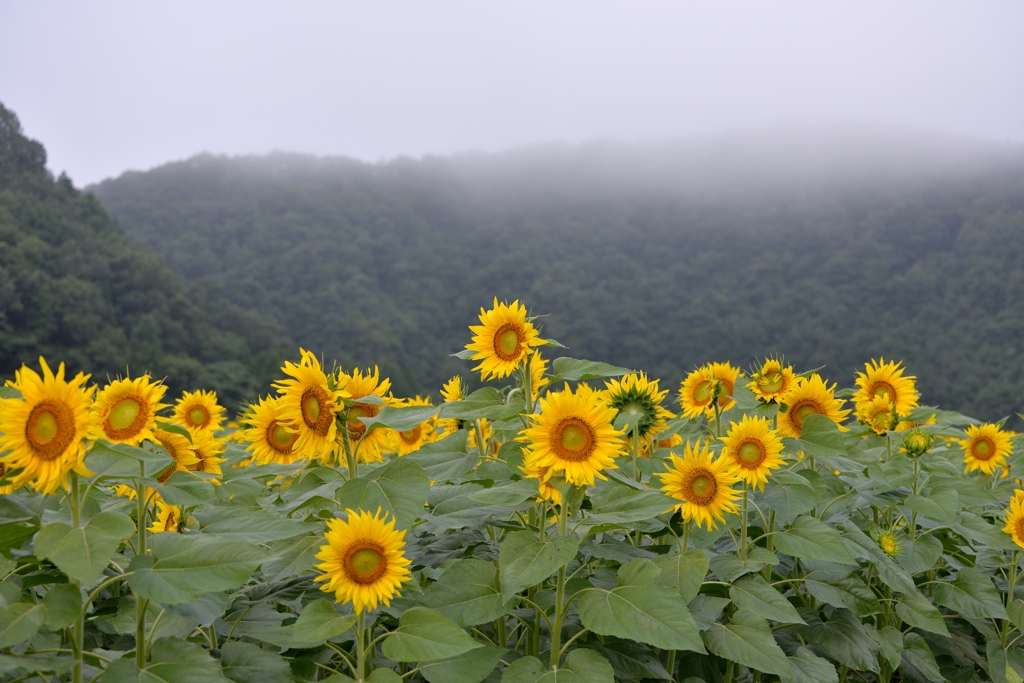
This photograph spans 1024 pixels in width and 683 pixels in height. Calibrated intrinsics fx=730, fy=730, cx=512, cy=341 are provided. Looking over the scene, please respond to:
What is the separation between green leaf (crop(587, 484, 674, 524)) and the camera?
2.17 meters

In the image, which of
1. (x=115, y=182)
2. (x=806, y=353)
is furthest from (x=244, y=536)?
(x=115, y=182)

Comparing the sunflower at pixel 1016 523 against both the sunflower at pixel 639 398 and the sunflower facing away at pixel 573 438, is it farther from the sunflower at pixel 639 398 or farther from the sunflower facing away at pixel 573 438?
the sunflower facing away at pixel 573 438

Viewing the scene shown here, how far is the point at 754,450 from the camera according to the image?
109 inches

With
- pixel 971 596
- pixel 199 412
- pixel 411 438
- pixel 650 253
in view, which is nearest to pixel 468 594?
pixel 411 438

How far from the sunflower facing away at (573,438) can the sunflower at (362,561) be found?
20.1 inches

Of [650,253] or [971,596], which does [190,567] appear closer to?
[971,596]

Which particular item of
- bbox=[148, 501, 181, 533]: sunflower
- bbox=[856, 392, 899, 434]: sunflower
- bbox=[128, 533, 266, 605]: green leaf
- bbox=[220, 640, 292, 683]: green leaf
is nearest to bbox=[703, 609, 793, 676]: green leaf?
bbox=[220, 640, 292, 683]: green leaf

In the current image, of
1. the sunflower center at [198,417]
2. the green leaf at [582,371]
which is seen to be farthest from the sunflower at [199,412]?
the green leaf at [582,371]

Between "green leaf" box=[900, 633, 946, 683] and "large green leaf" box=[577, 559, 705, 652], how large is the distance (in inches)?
58.4

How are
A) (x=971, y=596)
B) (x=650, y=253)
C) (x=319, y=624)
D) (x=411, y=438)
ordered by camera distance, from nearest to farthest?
1. (x=319, y=624)
2. (x=971, y=596)
3. (x=411, y=438)
4. (x=650, y=253)

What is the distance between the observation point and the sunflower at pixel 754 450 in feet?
8.97

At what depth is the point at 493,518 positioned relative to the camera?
2.63 m

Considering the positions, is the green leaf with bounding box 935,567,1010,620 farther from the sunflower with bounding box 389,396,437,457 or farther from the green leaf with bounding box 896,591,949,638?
the sunflower with bounding box 389,396,437,457

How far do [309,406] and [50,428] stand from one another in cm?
74
